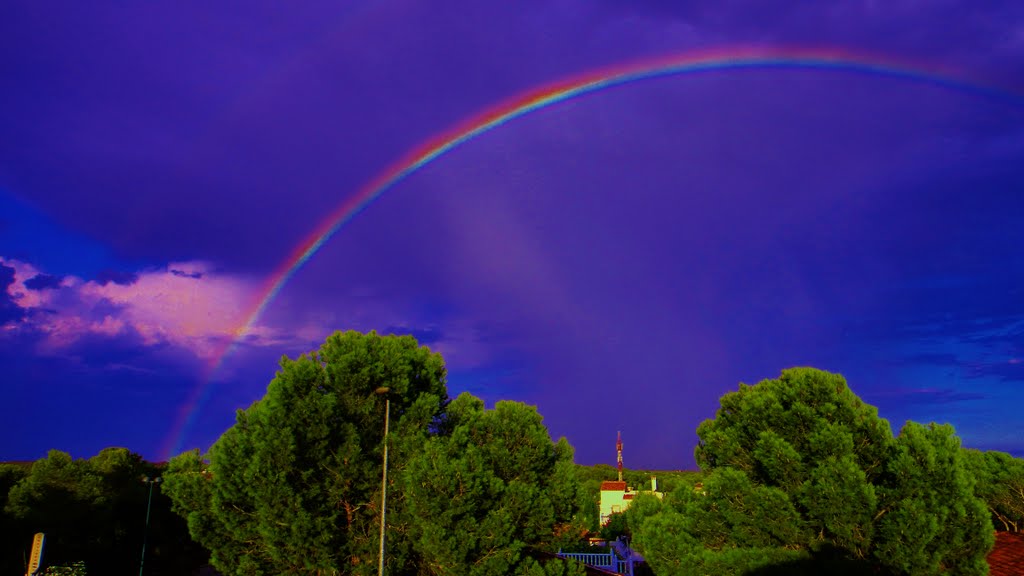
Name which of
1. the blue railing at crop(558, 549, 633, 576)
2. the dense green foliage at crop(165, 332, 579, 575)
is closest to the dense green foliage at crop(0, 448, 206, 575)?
the dense green foliage at crop(165, 332, 579, 575)

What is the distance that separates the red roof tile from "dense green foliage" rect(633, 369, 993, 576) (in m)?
2.97

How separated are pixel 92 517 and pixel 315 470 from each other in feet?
68.8

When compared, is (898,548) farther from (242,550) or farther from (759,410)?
(242,550)

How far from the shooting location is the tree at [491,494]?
15656mm

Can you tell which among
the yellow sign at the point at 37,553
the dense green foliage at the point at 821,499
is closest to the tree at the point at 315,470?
the yellow sign at the point at 37,553

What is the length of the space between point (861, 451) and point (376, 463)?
43.4ft

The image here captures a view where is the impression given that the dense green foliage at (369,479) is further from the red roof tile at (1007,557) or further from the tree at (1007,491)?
the tree at (1007,491)

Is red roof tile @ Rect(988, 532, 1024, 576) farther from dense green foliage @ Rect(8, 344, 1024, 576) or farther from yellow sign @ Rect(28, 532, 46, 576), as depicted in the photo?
yellow sign @ Rect(28, 532, 46, 576)

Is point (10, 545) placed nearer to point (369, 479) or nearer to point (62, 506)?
point (62, 506)

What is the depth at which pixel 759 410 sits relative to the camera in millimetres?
16000

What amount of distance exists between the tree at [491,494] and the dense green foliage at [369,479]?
1.4 inches

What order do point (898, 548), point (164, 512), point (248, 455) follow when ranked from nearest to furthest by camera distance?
point (898, 548)
point (248, 455)
point (164, 512)

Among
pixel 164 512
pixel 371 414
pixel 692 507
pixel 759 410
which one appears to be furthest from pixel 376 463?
pixel 164 512

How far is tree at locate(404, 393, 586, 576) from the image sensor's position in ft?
51.4
